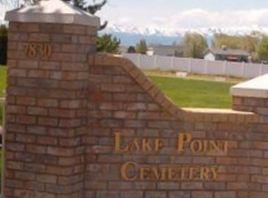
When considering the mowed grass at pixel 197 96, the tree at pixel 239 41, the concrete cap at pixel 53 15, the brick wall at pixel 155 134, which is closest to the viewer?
the concrete cap at pixel 53 15

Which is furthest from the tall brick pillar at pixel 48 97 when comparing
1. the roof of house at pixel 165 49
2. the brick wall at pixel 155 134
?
the roof of house at pixel 165 49

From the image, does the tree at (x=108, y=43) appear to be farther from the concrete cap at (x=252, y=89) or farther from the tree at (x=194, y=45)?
the tree at (x=194, y=45)

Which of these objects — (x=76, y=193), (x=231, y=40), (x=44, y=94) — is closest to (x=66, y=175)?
(x=76, y=193)

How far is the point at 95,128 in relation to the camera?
22.9 feet

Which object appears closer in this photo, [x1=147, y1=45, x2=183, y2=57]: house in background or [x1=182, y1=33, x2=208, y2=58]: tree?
[x1=182, y1=33, x2=208, y2=58]: tree

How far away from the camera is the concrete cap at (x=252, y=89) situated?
24.2 ft

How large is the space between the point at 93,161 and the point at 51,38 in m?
1.26

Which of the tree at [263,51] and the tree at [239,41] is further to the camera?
the tree at [239,41]

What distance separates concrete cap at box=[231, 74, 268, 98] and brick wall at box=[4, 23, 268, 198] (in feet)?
0.72

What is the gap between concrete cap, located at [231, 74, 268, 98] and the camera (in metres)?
7.38

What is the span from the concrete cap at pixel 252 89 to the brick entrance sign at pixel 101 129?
11mm

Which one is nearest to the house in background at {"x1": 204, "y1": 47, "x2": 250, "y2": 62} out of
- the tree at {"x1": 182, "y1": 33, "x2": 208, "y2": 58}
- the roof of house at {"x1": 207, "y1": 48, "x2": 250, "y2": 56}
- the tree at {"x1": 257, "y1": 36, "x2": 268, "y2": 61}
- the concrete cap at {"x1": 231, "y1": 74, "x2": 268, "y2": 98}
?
the roof of house at {"x1": 207, "y1": 48, "x2": 250, "y2": 56}

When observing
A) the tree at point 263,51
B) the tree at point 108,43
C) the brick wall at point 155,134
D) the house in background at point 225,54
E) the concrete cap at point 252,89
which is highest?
the concrete cap at point 252,89

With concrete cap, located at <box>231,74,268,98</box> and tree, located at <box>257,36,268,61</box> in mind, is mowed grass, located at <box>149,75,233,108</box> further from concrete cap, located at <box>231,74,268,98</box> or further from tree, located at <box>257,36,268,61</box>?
tree, located at <box>257,36,268,61</box>
